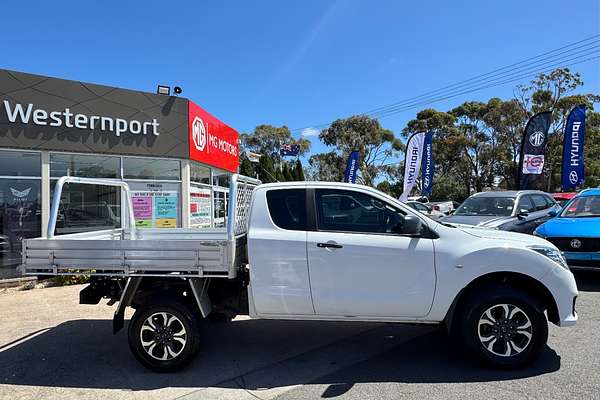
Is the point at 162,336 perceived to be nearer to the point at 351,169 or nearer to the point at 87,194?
the point at 87,194

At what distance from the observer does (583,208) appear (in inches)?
355

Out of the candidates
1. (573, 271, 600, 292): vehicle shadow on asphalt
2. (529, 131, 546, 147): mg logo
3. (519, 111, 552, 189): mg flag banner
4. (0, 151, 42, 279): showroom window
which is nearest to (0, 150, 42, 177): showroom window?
(0, 151, 42, 279): showroom window

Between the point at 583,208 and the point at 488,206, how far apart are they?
1.98 meters

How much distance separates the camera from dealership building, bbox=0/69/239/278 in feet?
32.4

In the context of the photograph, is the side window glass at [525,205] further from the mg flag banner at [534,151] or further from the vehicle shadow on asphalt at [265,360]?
the mg flag banner at [534,151]

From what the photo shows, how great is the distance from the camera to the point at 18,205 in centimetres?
1002

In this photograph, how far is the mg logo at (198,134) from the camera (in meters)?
12.9

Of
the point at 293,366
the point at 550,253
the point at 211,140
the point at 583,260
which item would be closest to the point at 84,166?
the point at 211,140

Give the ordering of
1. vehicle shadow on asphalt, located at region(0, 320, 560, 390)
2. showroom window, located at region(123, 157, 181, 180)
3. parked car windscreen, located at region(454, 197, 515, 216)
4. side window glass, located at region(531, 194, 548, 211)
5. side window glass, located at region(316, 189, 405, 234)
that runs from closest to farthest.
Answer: vehicle shadow on asphalt, located at region(0, 320, 560, 390) → side window glass, located at region(316, 189, 405, 234) → parked car windscreen, located at region(454, 197, 515, 216) → side window glass, located at region(531, 194, 548, 211) → showroom window, located at region(123, 157, 181, 180)

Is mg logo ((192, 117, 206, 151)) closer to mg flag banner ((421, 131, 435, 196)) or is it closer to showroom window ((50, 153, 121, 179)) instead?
showroom window ((50, 153, 121, 179))

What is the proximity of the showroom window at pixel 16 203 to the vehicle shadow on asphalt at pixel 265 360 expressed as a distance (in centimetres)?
504

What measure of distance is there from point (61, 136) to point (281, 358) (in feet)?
27.3

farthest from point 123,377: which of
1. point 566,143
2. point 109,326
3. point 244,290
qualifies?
point 566,143

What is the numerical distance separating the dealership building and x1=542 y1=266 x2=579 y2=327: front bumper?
6.99 m
